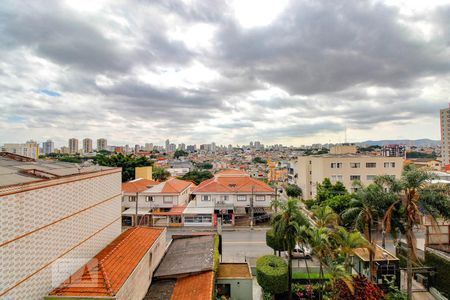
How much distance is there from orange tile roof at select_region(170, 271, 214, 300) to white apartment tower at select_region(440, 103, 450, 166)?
5605 inches

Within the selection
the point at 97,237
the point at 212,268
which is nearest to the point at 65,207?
the point at 97,237

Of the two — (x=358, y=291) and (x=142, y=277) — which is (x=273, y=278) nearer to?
(x=358, y=291)

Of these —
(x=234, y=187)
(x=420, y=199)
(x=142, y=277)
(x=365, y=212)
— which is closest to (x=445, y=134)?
(x=234, y=187)

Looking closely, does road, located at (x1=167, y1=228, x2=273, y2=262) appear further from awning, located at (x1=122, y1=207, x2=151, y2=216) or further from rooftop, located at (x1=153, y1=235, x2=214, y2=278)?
awning, located at (x1=122, y1=207, x2=151, y2=216)

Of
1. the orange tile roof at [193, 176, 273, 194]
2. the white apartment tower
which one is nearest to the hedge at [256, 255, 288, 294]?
the orange tile roof at [193, 176, 273, 194]

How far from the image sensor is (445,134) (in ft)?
379

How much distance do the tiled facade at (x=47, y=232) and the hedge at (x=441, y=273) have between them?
2256 cm

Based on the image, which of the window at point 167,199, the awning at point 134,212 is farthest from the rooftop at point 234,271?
the window at point 167,199

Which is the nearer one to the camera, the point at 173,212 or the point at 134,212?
the point at 173,212

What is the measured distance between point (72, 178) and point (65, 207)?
1.45 meters

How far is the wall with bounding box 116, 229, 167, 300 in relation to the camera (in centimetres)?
1150

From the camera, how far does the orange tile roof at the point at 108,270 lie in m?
10.6

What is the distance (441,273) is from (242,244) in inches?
663

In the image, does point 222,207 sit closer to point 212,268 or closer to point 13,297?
point 212,268
